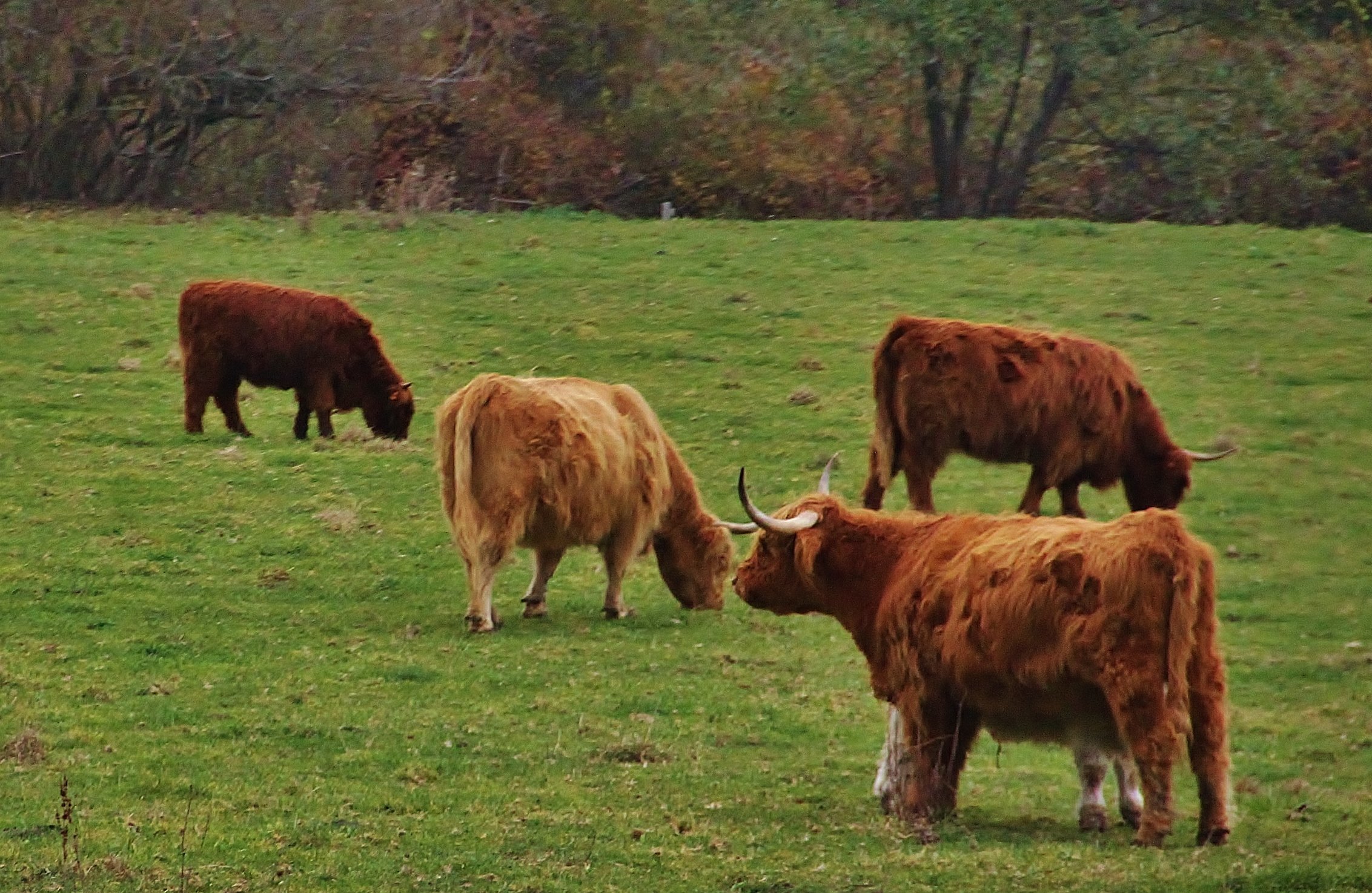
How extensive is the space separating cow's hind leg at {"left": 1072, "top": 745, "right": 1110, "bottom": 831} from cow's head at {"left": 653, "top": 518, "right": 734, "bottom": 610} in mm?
5014

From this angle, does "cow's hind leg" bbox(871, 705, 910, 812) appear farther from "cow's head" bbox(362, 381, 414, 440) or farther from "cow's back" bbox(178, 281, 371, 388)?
"cow's back" bbox(178, 281, 371, 388)

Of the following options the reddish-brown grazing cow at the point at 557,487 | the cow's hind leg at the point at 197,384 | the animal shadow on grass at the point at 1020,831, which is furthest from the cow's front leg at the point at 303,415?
the animal shadow on grass at the point at 1020,831

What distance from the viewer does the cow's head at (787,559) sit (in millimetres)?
9094

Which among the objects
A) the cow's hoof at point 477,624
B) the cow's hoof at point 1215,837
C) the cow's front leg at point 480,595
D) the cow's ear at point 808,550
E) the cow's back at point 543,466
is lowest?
the cow's hoof at point 477,624

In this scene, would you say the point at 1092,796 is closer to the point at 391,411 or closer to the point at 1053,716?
the point at 1053,716

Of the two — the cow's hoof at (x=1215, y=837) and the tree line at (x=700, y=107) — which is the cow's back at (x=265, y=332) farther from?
the tree line at (x=700, y=107)

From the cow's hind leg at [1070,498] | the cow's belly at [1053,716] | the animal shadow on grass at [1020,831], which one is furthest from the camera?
the cow's hind leg at [1070,498]

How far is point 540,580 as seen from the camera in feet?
41.0

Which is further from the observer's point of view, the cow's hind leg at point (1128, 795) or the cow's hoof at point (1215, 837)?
the cow's hind leg at point (1128, 795)

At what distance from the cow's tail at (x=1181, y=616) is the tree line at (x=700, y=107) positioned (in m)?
22.3

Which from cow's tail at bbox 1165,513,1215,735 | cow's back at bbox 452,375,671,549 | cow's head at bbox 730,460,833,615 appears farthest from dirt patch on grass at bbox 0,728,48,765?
cow's tail at bbox 1165,513,1215,735

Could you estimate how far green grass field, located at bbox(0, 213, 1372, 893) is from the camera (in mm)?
7680

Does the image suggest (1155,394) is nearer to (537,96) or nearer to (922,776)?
(922,776)

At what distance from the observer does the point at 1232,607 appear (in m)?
13.6
